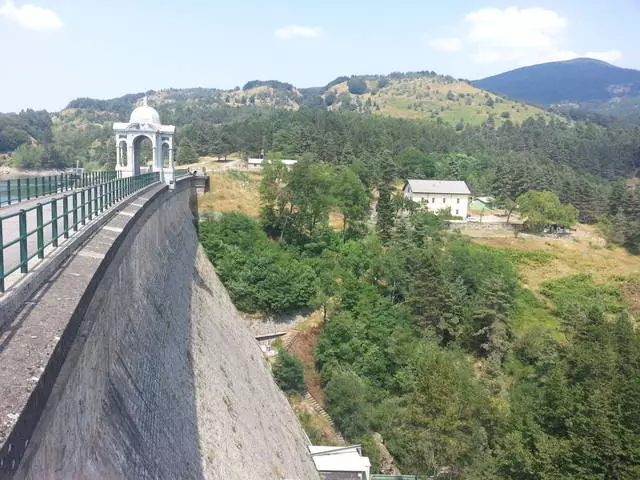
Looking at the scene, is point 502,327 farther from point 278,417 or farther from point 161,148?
point 161,148

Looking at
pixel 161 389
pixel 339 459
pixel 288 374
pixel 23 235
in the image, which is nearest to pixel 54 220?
pixel 23 235

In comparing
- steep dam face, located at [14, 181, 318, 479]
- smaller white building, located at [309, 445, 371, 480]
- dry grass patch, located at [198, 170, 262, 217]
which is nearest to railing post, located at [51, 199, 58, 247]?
steep dam face, located at [14, 181, 318, 479]

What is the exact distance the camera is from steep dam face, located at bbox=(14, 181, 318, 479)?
724cm

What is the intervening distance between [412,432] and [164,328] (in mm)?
12587

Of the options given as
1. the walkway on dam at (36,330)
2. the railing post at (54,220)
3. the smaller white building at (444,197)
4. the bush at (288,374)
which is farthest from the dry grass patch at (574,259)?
the walkway on dam at (36,330)

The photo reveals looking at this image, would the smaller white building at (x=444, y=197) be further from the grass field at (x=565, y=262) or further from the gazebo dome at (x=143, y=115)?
the gazebo dome at (x=143, y=115)

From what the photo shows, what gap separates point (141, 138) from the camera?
3509cm

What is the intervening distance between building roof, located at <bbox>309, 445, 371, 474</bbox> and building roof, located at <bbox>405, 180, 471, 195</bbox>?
145ft

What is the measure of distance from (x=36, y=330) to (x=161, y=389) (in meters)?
7.06

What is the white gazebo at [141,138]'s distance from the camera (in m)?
33.5

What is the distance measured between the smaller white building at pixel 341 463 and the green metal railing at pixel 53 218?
1401 cm

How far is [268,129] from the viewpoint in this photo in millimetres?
88000

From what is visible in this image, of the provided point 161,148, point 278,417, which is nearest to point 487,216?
point 161,148

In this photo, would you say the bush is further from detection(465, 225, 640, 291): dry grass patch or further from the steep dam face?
detection(465, 225, 640, 291): dry grass patch
